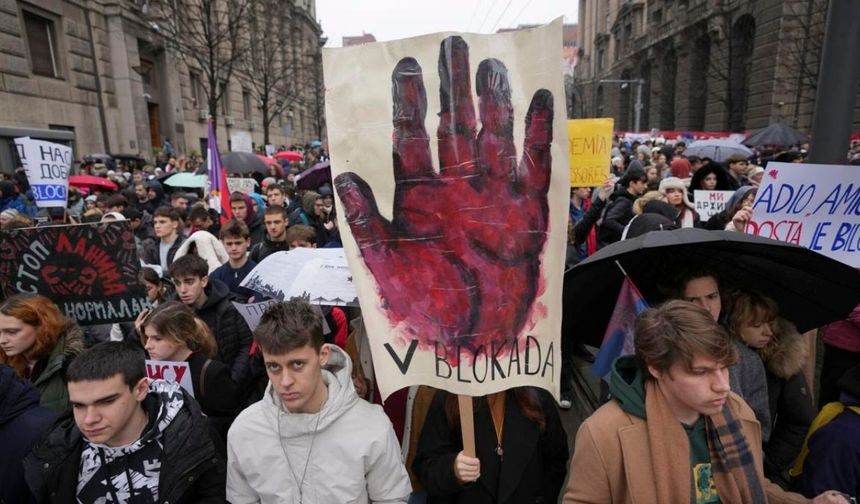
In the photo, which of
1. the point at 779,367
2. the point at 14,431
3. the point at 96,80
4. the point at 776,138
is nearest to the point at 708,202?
the point at 779,367

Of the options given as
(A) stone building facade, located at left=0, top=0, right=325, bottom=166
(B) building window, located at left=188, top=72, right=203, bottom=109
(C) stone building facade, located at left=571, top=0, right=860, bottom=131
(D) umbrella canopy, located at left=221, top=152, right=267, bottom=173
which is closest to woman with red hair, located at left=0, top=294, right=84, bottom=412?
(D) umbrella canopy, located at left=221, top=152, right=267, bottom=173

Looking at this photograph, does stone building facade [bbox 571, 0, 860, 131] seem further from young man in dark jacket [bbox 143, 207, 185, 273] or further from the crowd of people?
young man in dark jacket [bbox 143, 207, 185, 273]

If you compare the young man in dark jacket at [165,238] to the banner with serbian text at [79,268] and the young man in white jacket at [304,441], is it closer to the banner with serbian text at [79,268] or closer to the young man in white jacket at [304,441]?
the banner with serbian text at [79,268]

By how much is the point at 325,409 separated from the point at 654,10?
44.4 metres

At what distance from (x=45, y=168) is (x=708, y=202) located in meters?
7.35

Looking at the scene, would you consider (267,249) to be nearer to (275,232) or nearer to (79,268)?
(275,232)

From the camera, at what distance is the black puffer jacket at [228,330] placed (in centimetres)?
311

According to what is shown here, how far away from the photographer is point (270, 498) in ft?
6.24

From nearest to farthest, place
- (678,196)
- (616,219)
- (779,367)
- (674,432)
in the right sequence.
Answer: (674,432)
(779,367)
(678,196)
(616,219)

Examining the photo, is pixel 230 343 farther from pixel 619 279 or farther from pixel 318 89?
pixel 318 89

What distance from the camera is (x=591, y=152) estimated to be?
5547 millimetres

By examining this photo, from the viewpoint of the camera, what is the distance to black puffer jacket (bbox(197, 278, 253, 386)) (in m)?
3.11

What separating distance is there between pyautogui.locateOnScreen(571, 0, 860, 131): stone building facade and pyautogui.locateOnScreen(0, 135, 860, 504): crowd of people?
66.4 feet

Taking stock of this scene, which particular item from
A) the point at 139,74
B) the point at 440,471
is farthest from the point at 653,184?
the point at 139,74
